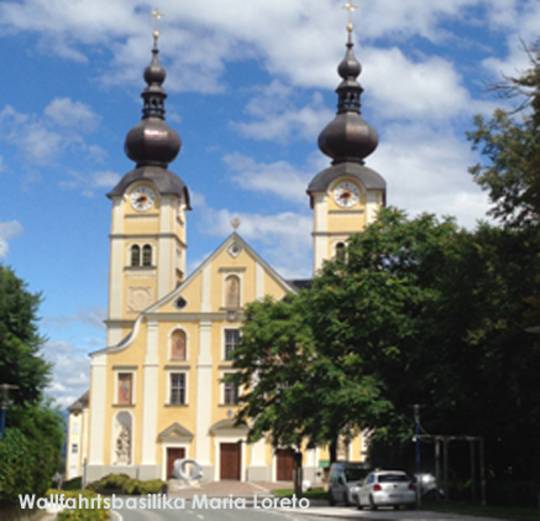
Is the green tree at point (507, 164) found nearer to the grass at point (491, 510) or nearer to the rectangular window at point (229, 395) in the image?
the grass at point (491, 510)

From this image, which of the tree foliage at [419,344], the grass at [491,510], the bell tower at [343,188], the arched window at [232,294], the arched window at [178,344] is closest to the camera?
the grass at [491,510]

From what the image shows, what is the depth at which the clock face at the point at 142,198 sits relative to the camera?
72.7 metres

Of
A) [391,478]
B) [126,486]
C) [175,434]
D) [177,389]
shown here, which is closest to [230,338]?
[177,389]

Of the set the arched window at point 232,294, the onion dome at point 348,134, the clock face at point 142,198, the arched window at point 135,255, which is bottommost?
the arched window at point 232,294

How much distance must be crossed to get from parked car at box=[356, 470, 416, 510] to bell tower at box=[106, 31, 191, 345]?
129 feet

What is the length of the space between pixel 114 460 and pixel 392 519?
39.8 metres

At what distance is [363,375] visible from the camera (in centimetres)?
3941

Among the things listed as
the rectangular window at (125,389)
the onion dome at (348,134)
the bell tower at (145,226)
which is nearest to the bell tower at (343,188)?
the onion dome at (348,134)

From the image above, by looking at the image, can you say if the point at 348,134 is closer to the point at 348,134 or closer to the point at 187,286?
the point at 348,134

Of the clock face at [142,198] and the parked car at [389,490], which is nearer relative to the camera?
the parked car at [389,490]

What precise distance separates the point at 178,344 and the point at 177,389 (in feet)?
9.57

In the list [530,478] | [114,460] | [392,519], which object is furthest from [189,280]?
[392,519]

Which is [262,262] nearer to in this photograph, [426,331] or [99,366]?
[99,366]

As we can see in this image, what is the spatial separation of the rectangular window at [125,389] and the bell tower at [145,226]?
4630 mm
